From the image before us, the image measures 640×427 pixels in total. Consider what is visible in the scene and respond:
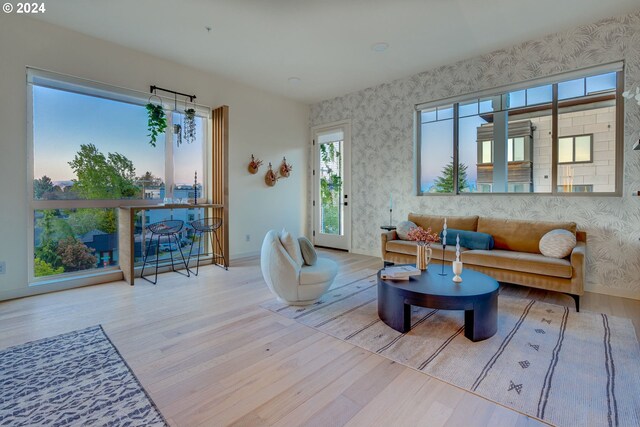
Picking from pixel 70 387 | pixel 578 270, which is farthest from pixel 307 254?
pixel 578 270

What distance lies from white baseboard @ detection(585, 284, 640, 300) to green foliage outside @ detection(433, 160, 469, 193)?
73.5 inches

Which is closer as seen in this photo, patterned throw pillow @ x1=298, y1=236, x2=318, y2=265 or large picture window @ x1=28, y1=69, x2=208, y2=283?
patterned throw pillow @ x1=298, y1=236, x2=318, y2=265

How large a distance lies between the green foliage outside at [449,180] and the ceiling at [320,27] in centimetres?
154

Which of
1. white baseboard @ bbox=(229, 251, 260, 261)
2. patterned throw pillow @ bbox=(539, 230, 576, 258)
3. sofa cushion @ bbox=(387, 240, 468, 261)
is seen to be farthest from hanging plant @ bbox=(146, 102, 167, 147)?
patterned throw pillow @ bbox=(539, 230, 576, 258)

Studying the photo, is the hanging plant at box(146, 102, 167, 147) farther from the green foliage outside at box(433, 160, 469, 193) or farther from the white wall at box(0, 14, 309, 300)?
the green foliage outside at box(433, 160, 469, 193)

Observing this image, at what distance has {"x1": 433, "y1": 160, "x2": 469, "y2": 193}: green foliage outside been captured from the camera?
4.58 m

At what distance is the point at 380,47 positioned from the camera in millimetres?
3959

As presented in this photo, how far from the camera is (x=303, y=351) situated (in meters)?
2.18

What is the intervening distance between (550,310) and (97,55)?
Answer: 5740 mm

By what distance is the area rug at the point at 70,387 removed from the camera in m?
1.52

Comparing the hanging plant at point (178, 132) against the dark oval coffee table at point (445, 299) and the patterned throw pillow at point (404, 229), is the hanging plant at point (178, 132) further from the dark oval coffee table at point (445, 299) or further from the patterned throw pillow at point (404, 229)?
the dark oval coffee table at point (445, 299)

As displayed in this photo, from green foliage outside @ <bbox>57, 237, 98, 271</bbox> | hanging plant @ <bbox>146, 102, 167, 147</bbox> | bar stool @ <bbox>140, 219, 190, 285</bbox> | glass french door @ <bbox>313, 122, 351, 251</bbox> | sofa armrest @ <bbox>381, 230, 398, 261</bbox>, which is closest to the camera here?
green foliage outside @ <bbox>57, 237, 98, 271</bbox>

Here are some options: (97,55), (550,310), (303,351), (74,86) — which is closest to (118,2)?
(97,55)

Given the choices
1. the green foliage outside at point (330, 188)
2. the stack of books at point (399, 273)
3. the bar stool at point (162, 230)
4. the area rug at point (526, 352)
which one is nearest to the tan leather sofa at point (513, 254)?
the area rug at point (526, 352)
